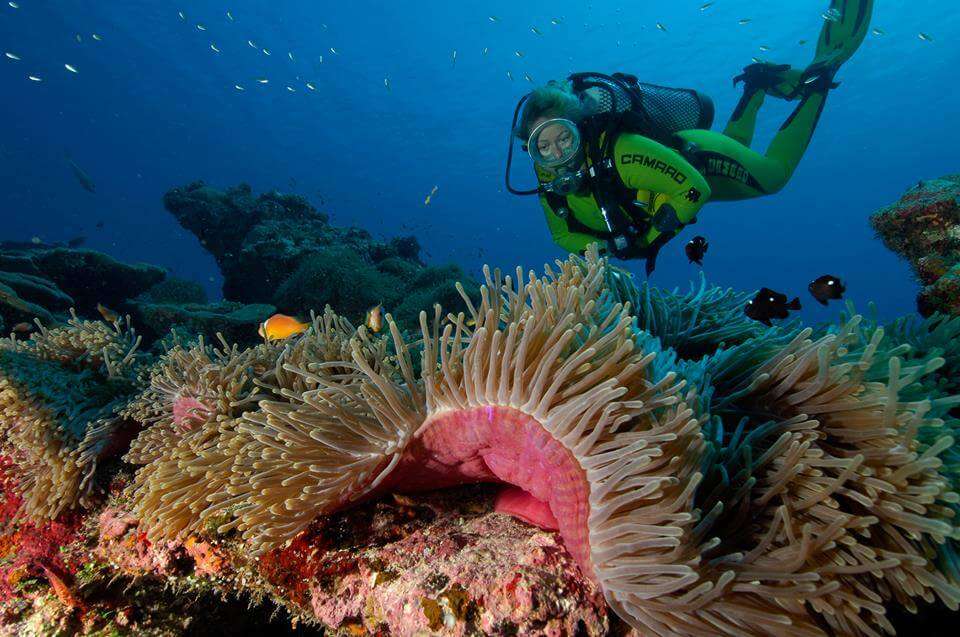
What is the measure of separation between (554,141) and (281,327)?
3.85 m

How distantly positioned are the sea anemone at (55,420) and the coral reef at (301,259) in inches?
165

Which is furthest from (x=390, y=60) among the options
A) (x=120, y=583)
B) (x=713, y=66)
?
(x=120, y=583)

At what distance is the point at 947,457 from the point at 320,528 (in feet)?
7.85

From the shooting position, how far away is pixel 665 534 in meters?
1.35

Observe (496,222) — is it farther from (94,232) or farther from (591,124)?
(591,124)

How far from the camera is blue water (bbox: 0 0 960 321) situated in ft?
142

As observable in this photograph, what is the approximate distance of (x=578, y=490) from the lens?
1508 mm

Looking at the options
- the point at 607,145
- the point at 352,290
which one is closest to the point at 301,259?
the point at 352,290

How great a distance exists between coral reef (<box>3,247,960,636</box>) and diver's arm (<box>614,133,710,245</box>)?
3460 mm

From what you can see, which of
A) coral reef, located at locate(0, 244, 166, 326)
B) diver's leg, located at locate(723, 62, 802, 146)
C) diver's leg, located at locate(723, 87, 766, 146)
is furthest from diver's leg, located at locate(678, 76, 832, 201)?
coral reef, located at locate(0, 244, 166, 326)

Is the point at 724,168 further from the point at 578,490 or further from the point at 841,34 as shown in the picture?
the point at 578,490

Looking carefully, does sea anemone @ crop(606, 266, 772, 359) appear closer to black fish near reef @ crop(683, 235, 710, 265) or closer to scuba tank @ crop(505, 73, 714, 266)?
black fish near reef @ crop(683, 235, 710, 265)

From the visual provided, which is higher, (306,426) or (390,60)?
(390,60)

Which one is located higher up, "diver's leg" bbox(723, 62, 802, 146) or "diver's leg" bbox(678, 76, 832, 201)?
"diver's leg" bbox(723, 62, 802, 146)
